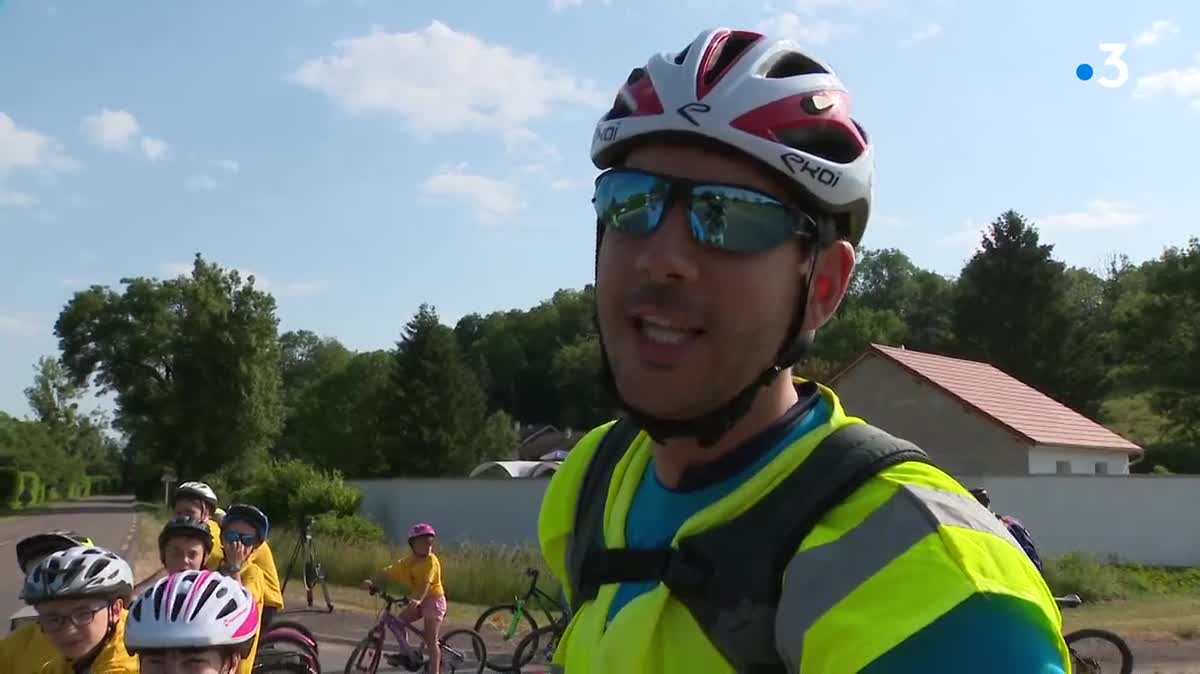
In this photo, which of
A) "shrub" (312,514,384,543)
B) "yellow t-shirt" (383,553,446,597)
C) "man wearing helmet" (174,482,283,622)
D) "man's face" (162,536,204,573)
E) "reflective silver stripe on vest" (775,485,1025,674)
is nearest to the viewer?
"reflective silver stripe on vest" (775,485,1025,674)

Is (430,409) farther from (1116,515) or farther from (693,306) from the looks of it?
(693,306)

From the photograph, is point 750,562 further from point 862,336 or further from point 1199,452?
point 862,336

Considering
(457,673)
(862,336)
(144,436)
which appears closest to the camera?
(457,673)

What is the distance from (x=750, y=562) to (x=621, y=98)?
728 millimetres

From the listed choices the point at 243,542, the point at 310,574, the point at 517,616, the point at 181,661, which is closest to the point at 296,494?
the point at 310,574

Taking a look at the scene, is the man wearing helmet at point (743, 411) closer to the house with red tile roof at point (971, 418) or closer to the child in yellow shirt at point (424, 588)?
the child in yellow shirt at point (424, 588)

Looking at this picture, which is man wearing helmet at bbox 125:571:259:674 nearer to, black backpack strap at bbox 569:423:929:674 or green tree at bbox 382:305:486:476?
black backpack strap at bbox 569:423:929:674

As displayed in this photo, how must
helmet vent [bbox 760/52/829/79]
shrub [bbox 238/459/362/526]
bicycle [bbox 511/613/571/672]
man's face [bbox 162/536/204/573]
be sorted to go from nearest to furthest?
1. helmet vent [bbox 760/52/829/79]
2. man's face [bbox 162/536/204/573]
3. bicycle [bbox 511/613/571/672]
4. shrub [bbox 238/459/362/526]

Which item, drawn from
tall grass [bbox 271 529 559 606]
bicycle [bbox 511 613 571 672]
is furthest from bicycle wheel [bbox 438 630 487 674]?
tall grass [bbox 271 529 559 606]

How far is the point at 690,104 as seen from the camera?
1715 millimetres

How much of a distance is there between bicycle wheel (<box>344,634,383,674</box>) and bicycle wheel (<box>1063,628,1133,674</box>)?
22.6ft

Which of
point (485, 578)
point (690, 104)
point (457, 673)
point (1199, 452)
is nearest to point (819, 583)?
point (690, 104)

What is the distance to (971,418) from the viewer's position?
102 ft

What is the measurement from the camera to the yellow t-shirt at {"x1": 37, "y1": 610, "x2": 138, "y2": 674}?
4.48 meters
